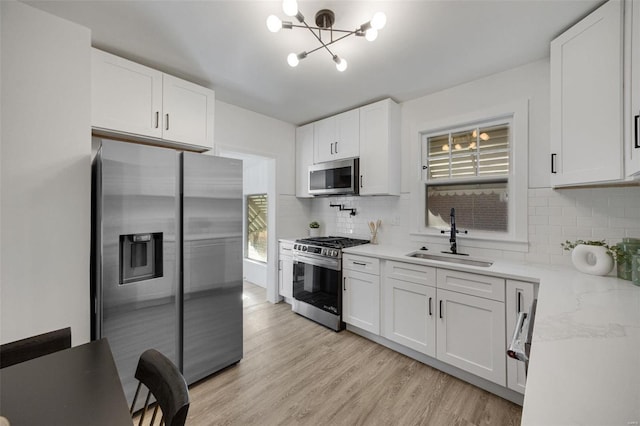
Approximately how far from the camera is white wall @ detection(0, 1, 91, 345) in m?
1.54

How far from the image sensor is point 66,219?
5.63 feet

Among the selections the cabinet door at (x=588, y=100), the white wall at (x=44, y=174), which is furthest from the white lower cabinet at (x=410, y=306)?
the white wall at (x=44, y=174)

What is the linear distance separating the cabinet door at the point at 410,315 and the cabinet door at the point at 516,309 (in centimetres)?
53

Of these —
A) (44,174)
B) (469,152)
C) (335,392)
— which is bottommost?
(335,392)

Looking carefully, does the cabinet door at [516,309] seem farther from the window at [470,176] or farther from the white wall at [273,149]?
the white wall at [273,149]

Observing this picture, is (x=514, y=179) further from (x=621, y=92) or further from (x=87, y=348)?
(x=87, y=348)

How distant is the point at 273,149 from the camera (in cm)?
371

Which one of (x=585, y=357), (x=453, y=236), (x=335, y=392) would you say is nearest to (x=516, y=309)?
(x=453, y=236)

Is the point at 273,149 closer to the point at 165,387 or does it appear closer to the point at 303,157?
the point at 303,157

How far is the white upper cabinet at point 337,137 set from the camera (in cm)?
322

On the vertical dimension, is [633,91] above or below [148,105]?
below

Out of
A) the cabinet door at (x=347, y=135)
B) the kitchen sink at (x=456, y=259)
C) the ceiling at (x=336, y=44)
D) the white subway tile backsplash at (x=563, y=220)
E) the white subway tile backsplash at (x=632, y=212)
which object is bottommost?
the kitchen sink at (x=456, y=259)

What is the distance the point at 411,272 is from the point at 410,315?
1.31 feet

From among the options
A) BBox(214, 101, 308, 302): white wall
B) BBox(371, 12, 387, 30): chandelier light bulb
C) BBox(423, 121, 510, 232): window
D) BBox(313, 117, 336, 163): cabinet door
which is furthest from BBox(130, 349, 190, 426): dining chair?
BBox(313, 117, 336, 163): cabinet door
